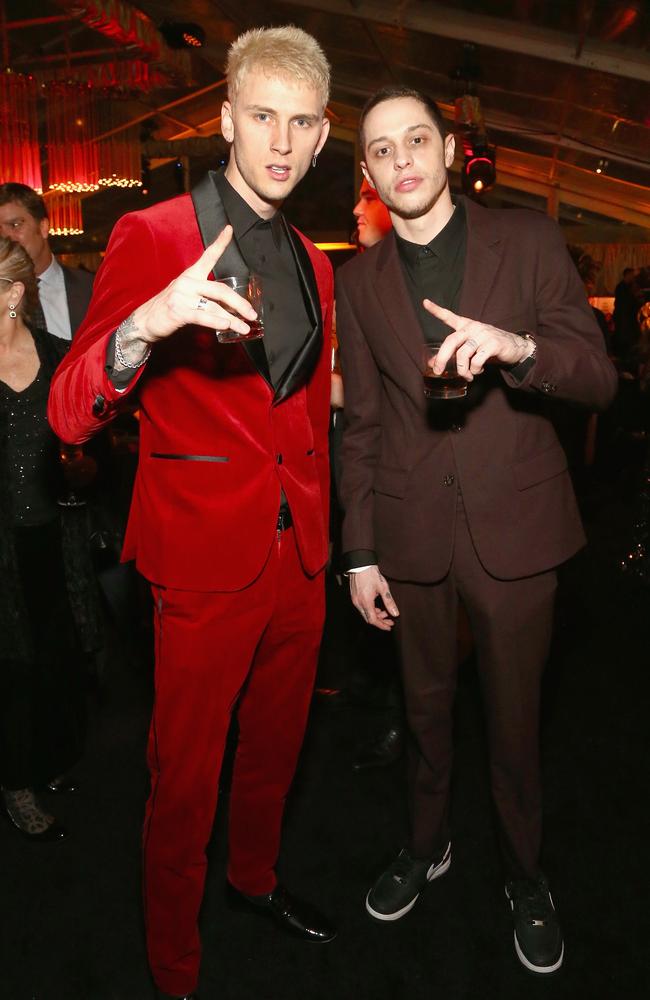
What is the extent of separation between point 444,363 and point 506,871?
4.50ft

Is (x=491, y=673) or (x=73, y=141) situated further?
(x=73, y=141)

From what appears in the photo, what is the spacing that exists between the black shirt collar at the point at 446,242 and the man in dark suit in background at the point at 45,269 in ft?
6.20

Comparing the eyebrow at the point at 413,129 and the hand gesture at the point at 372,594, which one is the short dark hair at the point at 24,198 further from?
the hand gesture at the point at 372,594

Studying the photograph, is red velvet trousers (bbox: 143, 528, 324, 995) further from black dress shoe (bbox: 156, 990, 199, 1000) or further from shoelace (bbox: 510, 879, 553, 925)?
shoelace (bbox: 510, 879, 553, 925)

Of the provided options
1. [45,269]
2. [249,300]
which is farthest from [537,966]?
[45,269]

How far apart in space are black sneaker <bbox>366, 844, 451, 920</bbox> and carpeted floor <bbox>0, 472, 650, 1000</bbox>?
0.04m

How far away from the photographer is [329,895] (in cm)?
235

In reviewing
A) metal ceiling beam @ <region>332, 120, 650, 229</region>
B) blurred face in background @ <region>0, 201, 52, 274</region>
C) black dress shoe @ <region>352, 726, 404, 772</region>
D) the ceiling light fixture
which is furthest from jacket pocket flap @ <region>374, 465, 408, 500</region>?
metal ceiling beam @ <region>332, 120, 650, 229</region>

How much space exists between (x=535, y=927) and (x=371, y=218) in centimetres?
244

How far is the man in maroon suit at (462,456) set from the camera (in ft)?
6.28

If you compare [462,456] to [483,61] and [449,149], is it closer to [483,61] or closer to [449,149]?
[449,149]

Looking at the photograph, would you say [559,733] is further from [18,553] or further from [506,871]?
[18,553]

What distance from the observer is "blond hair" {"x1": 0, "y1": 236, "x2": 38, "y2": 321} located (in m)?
2.59

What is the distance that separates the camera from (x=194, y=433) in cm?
172
